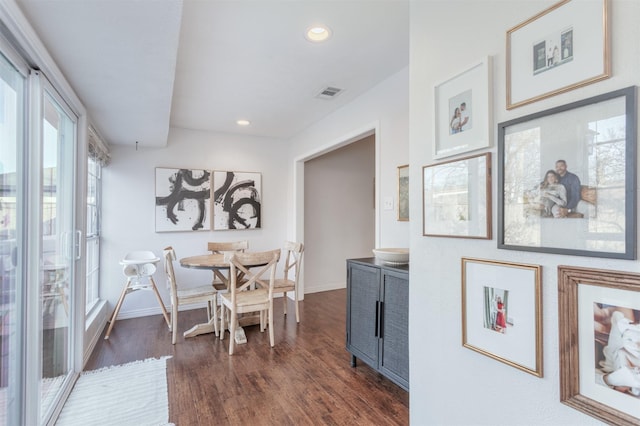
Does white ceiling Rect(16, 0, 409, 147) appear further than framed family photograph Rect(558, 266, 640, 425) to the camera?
Yes

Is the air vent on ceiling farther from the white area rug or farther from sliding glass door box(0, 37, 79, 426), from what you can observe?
the white area rug

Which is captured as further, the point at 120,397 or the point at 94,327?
the point at 94,327

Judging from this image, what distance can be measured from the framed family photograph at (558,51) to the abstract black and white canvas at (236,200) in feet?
13.2

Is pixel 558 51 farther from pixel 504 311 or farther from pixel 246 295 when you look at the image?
pixel 246 295

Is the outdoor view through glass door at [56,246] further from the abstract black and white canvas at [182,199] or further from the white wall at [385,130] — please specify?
the white wall at [385,130]

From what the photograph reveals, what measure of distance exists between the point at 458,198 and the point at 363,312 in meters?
1.36

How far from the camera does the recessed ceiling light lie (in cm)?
210

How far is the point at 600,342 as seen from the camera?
2.97 ft

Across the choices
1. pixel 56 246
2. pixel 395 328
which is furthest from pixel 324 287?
pixel 56 246

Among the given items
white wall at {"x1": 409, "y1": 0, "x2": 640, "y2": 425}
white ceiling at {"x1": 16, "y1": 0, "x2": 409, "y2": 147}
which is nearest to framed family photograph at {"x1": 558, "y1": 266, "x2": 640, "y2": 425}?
white wall at {"x1": 409, "y1": 0, "x2": 640, "y2": 425}

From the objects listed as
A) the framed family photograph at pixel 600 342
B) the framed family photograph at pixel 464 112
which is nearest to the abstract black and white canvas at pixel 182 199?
the framed family photograph at pixel 464 112

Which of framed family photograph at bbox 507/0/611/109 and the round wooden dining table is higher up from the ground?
framed family photograph at bbox 507/0/611/109

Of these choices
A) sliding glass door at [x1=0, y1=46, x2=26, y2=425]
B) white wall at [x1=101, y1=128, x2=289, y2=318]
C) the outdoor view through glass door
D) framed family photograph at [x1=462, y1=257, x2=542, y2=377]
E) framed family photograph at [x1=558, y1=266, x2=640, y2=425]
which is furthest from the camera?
white wall at [x1=101, y1=128, x2=289, y2=318]

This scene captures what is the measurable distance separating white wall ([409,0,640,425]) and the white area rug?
169 cm
